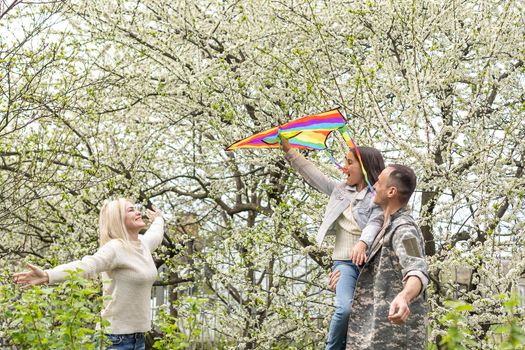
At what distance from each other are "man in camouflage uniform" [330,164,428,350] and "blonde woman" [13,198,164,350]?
129cm

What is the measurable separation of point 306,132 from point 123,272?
5.03 feet

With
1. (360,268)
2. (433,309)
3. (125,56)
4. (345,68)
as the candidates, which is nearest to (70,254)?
(125,56)

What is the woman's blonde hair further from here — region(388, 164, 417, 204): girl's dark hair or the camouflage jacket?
region(388, 164, 417, 204): girl's dark hair

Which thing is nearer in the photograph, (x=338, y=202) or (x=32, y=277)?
(x=32, y=277)

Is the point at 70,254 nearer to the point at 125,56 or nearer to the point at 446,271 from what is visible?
the point at 125,56

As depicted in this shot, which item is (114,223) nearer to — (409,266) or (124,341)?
(124,341)

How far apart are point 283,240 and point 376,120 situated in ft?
5.57

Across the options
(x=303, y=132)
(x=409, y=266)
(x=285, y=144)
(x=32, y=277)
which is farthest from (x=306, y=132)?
(x=32, y=277)

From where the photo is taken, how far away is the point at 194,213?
10.5 meters

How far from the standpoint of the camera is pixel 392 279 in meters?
3.75

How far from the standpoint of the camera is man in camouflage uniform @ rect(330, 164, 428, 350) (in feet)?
11.9

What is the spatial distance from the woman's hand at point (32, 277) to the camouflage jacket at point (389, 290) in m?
1.55

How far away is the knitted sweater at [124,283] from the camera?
4477mm

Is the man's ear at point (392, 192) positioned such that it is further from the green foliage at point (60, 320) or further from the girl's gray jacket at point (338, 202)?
the green foliage at point (60, 320)
